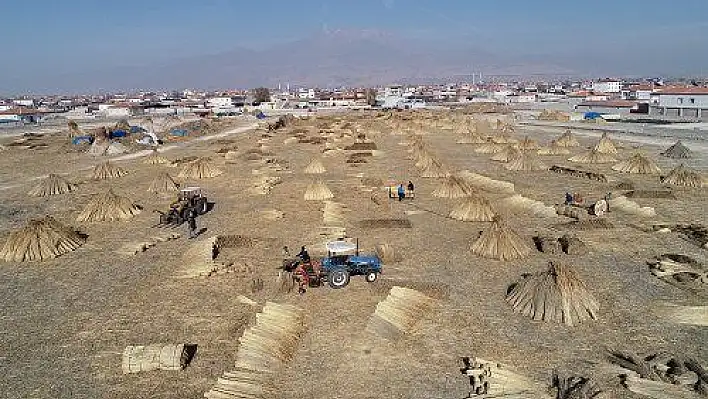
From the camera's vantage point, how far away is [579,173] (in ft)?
147

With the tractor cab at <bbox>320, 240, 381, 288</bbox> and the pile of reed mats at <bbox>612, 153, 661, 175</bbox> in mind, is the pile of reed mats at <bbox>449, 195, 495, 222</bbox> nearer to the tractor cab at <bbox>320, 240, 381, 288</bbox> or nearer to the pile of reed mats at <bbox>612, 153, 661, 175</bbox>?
the tractor cab at <bbox>320, 240, 381, 288</bbox>

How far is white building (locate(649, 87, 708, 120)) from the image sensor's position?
9794 cm

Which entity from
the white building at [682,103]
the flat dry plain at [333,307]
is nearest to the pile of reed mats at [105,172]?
the flat dry plain at [333,307]

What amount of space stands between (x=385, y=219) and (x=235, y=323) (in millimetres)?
14109

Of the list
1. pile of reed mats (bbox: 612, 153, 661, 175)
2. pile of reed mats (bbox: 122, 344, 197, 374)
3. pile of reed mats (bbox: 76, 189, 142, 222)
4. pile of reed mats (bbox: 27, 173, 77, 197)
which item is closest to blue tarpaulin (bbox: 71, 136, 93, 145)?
pile of reed mats (bbox: 27, 173, 77, 197)

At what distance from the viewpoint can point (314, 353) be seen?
14844 millimetres

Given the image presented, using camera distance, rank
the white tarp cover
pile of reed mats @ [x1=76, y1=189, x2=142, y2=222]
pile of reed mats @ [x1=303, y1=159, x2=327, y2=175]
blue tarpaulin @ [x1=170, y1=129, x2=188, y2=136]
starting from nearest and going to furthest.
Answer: the white tarp cover, pile of reed mats @ [x1=76, y1=189, x2=142, y2=222], pile of reed mats @ [x1=303, y1=159, x2=327, y2=175], blue tarpaulin @ [x1=170, y1=129, x2=188, y2=136]

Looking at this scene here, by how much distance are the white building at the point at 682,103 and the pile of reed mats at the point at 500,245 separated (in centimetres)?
9452

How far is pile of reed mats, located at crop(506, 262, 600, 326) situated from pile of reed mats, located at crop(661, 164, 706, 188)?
2726cm

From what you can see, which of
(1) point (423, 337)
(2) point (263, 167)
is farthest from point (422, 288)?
(2) point (263, 167)

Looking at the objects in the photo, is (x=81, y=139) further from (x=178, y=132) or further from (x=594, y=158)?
(x=594, y=158)

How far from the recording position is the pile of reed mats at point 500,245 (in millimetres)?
22719

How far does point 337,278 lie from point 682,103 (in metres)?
107

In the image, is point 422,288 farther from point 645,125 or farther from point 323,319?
point 645,125
